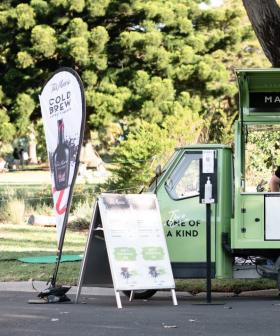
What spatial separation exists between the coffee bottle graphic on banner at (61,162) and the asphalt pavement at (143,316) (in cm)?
154

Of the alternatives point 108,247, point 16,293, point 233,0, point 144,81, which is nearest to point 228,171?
point 108,247

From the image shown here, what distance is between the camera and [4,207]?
22.6m

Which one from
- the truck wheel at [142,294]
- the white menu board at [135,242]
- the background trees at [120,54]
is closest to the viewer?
the white menu board at [135,242]

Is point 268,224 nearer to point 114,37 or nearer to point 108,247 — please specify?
point 108,247

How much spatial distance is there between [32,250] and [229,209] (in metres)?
6.80

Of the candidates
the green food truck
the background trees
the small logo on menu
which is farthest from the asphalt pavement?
the background trees

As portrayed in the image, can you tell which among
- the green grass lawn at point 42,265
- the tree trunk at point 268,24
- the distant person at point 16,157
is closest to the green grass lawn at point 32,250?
the green grass lawn at point 42,265

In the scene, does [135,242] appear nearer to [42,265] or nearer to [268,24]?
[42,265]

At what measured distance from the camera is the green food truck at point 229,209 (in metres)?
10.8

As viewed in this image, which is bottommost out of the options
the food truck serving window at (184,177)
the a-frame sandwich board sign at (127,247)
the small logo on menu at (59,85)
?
the a-frame sandwich board sign at (127,247)

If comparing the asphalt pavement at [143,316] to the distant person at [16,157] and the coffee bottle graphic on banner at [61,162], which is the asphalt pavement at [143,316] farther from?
the distant person at [16,157]

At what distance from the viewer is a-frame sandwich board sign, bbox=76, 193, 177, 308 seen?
10453 mm

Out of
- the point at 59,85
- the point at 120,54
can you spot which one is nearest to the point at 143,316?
the point at 59,85

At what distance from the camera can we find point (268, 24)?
13852mm
